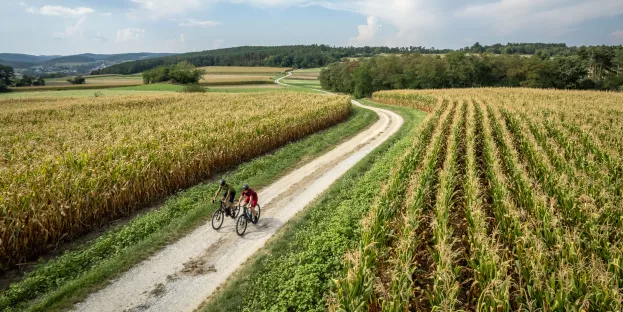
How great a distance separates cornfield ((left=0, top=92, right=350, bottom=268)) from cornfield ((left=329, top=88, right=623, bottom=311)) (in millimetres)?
10435

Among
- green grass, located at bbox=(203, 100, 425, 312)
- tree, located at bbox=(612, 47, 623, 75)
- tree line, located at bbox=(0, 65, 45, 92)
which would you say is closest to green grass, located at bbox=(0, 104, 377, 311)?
green grass, located at bbox=(203, 100, 425, 312)

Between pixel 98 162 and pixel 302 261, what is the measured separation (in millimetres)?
10824

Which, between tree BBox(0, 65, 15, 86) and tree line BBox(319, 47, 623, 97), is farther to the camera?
tree line BBox(319, 47, 623, 97)

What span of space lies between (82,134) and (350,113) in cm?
3239

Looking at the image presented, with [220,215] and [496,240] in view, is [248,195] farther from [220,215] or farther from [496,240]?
[496,240]

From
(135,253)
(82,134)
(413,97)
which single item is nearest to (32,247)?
(135,253)

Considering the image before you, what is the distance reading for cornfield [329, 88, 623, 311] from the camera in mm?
6648

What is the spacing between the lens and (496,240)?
9945 millimetres

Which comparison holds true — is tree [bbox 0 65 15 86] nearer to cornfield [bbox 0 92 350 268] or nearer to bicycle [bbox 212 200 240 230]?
cornfield [bbox 0 92 350 268]

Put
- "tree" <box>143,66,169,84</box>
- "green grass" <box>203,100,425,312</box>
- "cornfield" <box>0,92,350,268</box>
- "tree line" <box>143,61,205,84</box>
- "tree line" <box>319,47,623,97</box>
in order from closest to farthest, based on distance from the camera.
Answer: "green grass" <box>203,100,425,312</box> < "cornfield" <box>0,92,350,268</box> < "tree line" <box>319,47,623,97</box> < "tree line" <box>143,61,205,84</box> < "tree" <box>143,66,169,84</box>

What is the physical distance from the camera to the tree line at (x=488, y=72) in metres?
82.4

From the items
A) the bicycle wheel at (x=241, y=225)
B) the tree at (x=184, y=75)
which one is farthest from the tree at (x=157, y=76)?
the bicycle wheel at (x=241, y=225)

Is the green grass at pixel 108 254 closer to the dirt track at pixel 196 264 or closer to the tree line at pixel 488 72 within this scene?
the dirt track at pixel 196 264

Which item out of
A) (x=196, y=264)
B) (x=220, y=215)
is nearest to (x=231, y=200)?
(x=220, y=215)
